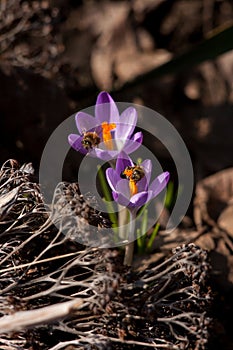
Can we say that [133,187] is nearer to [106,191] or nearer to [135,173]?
[135,173]

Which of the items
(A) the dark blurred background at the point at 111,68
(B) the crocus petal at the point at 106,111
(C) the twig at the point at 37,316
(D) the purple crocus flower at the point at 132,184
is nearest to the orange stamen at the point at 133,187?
(D) the purple crocus flower at the point at 132,184

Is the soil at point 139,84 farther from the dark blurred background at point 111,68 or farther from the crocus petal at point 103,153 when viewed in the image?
the crocus petal at point 103,153

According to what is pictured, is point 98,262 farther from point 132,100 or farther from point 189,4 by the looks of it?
point 189,4

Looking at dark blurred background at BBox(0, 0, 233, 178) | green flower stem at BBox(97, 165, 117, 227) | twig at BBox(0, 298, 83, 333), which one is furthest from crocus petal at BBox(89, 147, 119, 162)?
dark blurred background at BBox(0, 0, 233, 178)

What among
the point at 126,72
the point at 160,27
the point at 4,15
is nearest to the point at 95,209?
the point at 4,15

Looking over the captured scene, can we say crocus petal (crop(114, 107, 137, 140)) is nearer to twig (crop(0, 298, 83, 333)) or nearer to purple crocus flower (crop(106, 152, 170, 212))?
purple crocus flower (crop(106, 152, 170, 212))

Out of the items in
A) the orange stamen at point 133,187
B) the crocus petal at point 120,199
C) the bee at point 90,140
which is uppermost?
the bee at point 90,140

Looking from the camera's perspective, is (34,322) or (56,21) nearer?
(34,322)

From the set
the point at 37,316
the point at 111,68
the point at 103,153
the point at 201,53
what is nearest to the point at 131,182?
the point at 103,153
